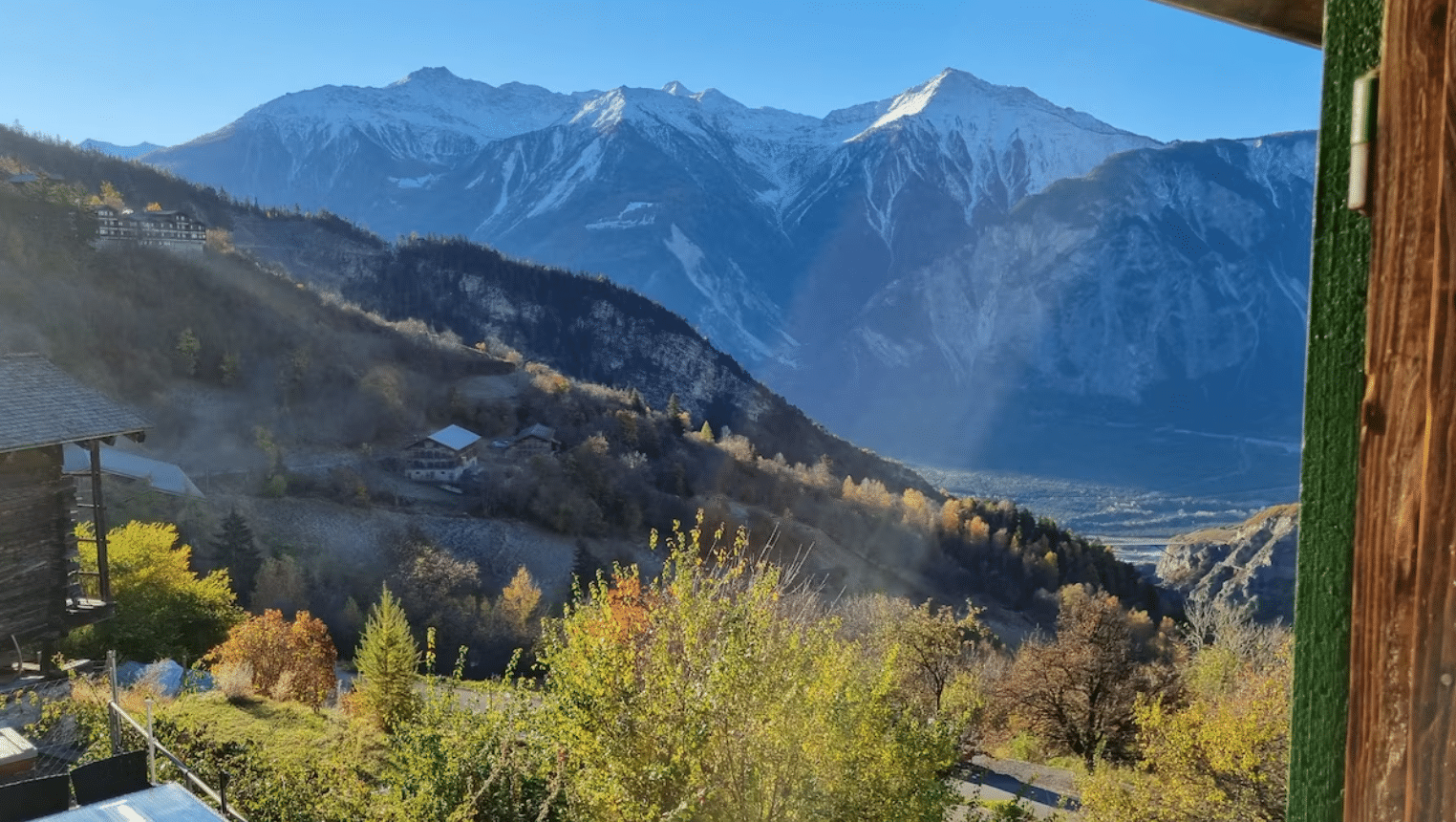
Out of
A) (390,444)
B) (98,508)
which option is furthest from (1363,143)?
(390,444)

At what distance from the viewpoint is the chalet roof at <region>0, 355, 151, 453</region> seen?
11.2 meters

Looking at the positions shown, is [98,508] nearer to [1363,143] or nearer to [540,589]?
[1363,143]

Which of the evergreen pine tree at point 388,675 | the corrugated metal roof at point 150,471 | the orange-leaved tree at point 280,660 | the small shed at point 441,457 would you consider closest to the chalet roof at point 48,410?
the evergreen pine tree at point 388,675

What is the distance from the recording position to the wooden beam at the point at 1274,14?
1.03 m

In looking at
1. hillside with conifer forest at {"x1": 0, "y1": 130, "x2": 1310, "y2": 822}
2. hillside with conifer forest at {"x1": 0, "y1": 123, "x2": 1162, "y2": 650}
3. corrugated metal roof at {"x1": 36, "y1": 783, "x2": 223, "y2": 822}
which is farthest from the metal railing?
hillside with conifer forest at {"x1": 0, "y1": 123, "x2": 1162, "y2": 650}

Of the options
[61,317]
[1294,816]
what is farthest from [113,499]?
[1294,816]

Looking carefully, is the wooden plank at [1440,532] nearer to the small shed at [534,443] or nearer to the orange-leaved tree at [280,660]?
the orange-leaved tree at [280,660]

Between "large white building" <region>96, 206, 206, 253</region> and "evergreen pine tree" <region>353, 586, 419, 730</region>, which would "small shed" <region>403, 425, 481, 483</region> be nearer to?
"large white building" <region>96, 206, 206, 253</region>

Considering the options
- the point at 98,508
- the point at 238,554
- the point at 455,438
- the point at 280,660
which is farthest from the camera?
the point at 455,438

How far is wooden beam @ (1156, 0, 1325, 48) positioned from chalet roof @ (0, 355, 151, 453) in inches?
528

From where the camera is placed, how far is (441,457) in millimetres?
50625

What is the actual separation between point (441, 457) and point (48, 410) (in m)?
39.7

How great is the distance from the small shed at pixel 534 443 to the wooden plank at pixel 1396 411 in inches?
2139

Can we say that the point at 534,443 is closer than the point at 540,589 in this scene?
No
